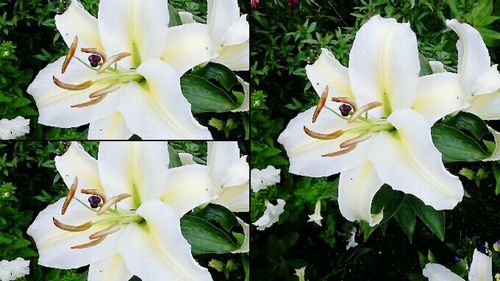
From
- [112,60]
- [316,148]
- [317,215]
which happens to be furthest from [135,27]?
[317,215]

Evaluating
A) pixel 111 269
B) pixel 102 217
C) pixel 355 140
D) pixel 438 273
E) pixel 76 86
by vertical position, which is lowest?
pixel 438 273

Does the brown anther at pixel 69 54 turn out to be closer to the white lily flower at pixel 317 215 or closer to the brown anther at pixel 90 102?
the brown anther at pixel 90 102

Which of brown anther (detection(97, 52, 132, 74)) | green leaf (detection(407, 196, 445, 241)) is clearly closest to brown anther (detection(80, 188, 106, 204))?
brown anther (detection(97, 52, 132, 74))

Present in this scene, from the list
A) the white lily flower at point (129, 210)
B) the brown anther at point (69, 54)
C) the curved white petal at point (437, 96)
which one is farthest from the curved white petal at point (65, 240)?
the curved white petal at point (437, 96)

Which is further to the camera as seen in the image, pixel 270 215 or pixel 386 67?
pixel 270 215

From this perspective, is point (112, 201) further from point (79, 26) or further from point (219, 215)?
point (79, 26)

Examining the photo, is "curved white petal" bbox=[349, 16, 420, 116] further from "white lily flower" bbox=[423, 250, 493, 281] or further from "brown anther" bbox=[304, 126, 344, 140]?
"white lily flower" bbox=[423, 250, 493, 281]
